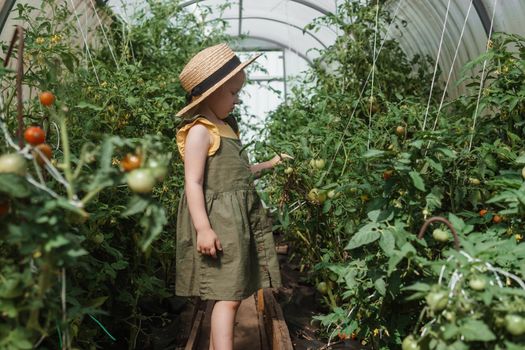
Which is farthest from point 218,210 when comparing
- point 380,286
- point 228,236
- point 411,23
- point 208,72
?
point 411,23

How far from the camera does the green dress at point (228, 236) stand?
5.90 feet

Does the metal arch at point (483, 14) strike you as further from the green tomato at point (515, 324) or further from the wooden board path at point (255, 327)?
the green tomato at point (515, 324)

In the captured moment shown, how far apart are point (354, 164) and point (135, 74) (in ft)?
3.97

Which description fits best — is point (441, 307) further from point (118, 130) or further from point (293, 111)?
point (293, 111)

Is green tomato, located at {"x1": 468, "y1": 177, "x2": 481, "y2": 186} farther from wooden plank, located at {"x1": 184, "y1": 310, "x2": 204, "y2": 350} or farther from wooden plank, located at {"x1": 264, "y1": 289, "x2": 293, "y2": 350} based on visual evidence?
wooden plank, located at {"x1": 184, "y1": 310, "x2": 204, "y2": 350}

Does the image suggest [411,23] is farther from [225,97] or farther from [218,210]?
[218,210]

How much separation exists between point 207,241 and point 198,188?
0.18 meters

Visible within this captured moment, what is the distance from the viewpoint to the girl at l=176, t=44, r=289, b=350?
1786mm

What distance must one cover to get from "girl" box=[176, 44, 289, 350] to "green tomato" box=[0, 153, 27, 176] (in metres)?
0.83

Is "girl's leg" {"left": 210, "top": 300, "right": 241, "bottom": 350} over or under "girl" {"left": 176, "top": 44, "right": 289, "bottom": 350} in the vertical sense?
under

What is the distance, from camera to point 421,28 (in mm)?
4914

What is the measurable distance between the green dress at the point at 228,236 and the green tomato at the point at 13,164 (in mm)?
905

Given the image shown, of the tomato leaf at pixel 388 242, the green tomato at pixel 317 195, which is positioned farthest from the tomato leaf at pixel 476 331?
the green tomato at pixel 317 195

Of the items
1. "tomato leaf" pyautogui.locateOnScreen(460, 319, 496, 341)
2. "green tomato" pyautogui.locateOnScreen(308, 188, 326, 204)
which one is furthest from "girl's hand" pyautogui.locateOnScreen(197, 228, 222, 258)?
"tomato leaf" pyautogui.locateOnScreen(460, 319, 496, 341)
